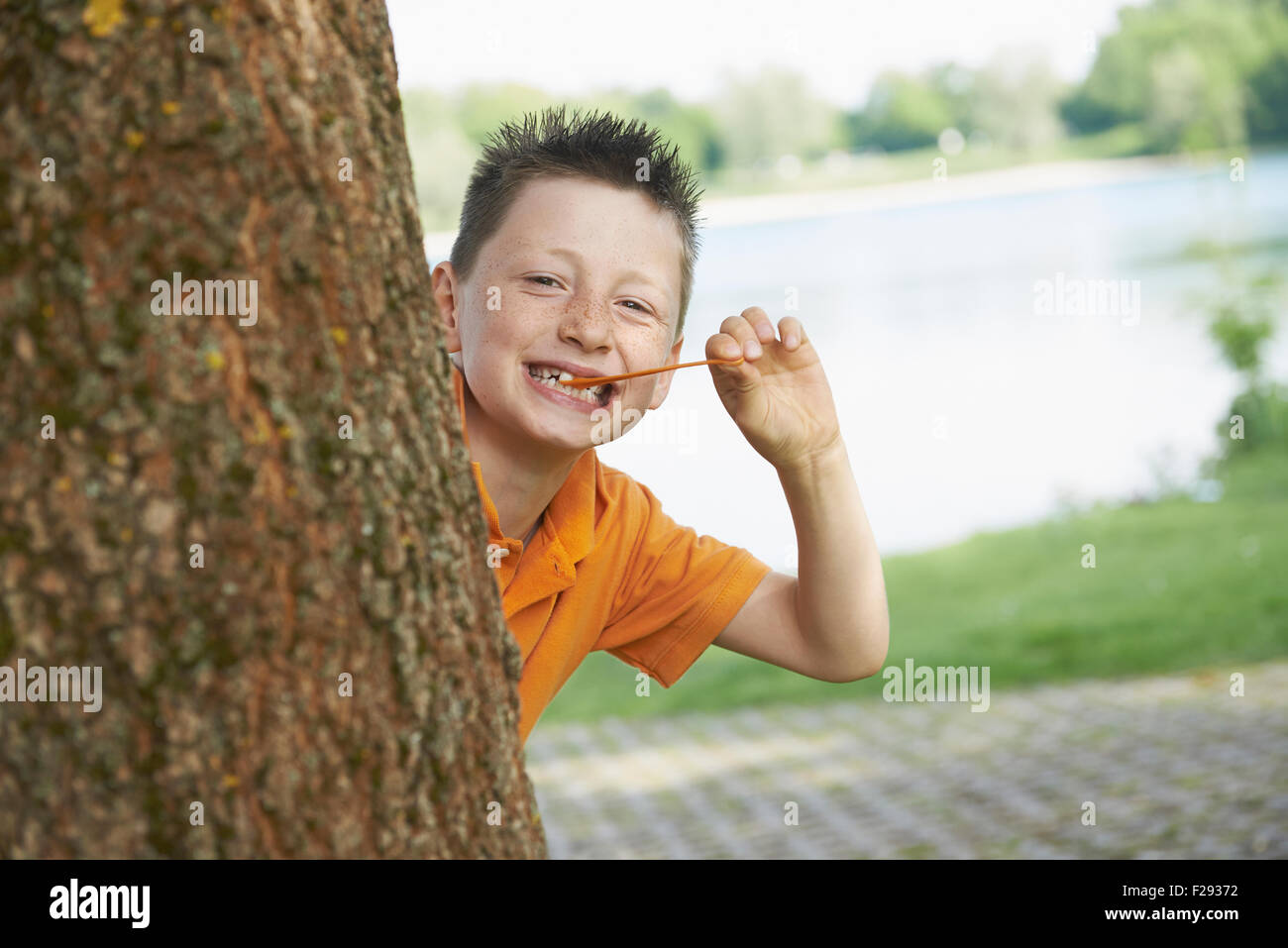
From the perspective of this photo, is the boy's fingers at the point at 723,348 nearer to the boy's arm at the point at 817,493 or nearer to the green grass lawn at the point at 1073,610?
the boy's arm at the point at 817,493

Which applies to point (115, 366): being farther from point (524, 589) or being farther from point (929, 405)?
point (929, 405)

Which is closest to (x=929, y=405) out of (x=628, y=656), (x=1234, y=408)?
(x=1234, y=408)

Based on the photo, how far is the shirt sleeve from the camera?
2615mm

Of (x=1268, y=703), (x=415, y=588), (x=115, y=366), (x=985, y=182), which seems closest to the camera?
(x=115, y=366)

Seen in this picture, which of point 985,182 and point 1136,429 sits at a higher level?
point 985,182

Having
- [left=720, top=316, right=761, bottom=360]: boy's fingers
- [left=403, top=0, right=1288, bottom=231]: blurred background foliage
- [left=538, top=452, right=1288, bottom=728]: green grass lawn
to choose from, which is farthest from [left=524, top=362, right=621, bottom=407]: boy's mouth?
[left=403, top=0, right=1288, bottom=231]: blurred background foliage

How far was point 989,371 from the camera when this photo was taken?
63.7 ft

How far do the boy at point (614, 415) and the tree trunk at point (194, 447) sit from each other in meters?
0.79

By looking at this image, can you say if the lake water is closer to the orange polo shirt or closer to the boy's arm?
the orange polo shirt

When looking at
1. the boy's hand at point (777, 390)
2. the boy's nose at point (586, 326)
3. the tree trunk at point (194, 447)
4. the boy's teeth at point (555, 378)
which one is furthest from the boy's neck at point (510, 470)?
the tree trunk at point (194, 447)

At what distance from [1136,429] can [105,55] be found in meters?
15.5

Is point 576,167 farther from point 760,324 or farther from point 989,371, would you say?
point 989,371
